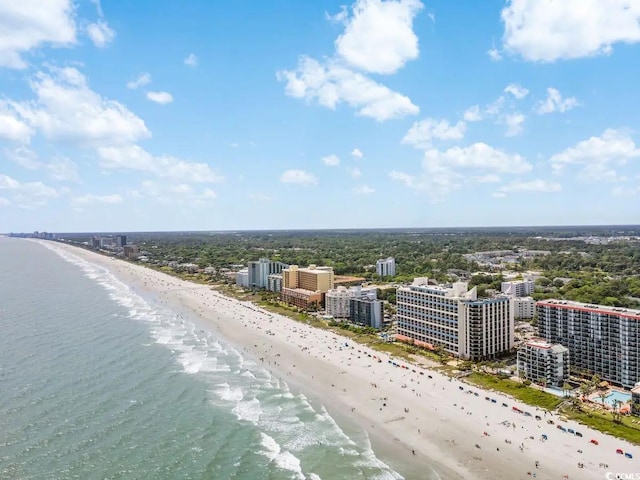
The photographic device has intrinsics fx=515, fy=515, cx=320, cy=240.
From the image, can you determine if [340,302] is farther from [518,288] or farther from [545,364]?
[545,364]

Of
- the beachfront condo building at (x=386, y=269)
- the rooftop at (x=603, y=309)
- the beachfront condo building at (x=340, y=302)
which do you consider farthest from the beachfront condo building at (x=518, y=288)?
the rooftop at (x=603, y=309)

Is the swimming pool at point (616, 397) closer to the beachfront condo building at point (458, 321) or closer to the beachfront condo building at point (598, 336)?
the beachfront condo building at point (598, 336)

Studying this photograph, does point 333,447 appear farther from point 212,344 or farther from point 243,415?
point 212,344

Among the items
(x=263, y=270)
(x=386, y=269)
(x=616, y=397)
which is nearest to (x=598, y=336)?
(x=616, y=397)

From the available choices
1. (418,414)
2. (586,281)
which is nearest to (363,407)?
(418,414)

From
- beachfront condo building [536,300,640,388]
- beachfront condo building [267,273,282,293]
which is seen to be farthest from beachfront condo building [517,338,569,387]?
beachfront condo building [267,273,282,293]

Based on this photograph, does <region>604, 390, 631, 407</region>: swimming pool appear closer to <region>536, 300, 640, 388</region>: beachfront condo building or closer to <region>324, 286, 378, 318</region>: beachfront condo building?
<region>536, 300, 640, 388</region>: beachfront condo building
